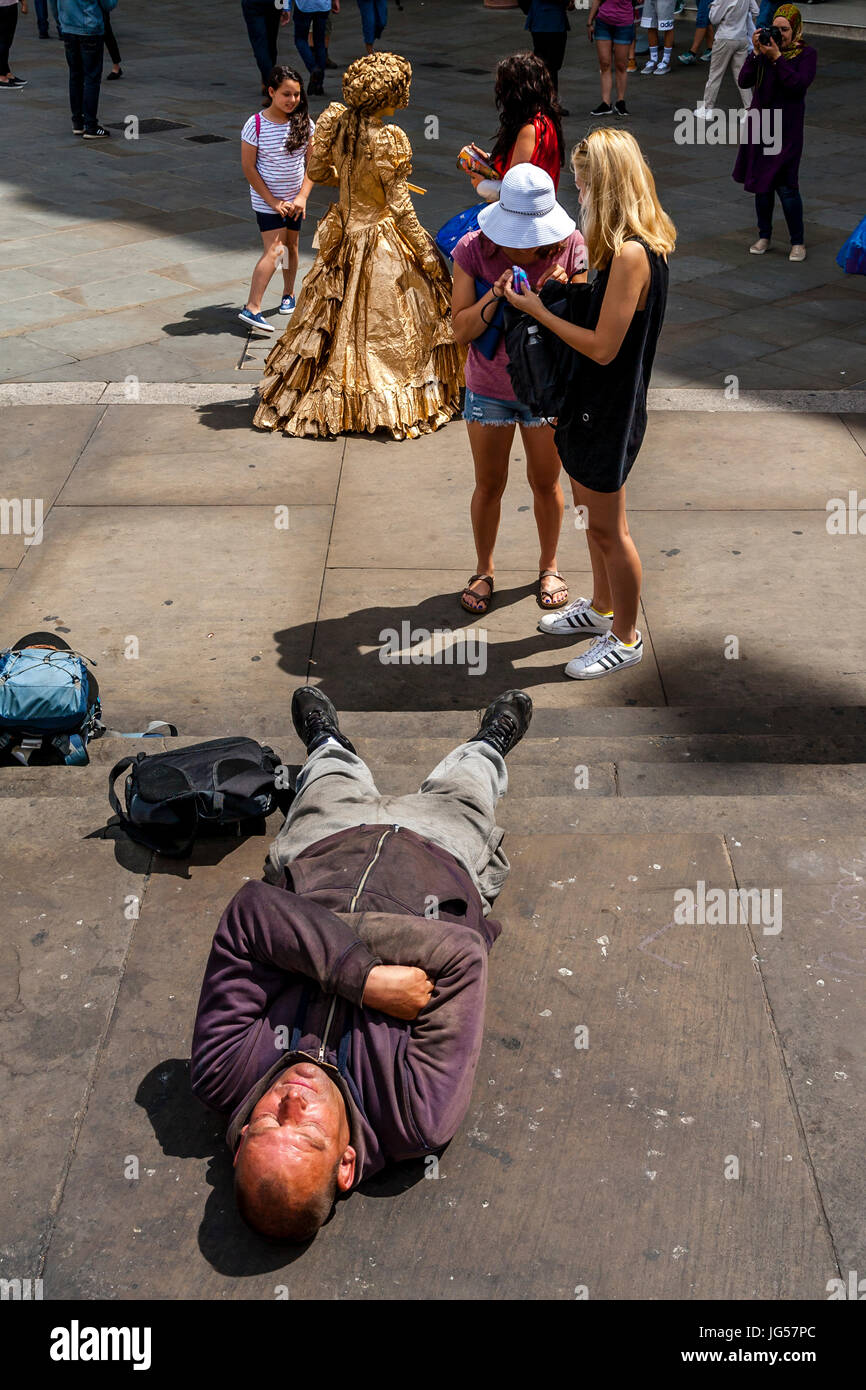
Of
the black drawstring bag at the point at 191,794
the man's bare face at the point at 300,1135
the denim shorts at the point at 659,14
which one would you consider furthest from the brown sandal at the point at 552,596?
the denim shorts at the point at 659,14

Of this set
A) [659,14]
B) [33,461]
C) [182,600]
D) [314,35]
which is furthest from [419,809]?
[659,14]

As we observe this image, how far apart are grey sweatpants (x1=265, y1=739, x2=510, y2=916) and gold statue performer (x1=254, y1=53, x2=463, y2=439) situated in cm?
381

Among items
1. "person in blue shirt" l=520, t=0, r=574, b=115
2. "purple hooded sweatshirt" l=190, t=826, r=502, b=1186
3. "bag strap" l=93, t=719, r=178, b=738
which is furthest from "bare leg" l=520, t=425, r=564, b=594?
"person in blue shirt" l=520, t=0, r=574, b=115

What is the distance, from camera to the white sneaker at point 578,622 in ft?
17.7

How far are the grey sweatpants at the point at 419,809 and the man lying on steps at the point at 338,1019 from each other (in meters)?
0.13

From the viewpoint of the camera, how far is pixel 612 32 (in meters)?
13.6

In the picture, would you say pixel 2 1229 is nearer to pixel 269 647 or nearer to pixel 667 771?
pixel 667 771

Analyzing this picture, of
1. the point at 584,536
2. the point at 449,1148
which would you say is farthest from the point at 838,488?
the point at 449,1148

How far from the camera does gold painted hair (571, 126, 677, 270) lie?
393cm

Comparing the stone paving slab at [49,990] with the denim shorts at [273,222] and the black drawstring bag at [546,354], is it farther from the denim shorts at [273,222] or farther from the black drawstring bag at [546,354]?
the denim shorts at [273,222]

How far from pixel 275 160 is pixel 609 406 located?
4694 millimetres

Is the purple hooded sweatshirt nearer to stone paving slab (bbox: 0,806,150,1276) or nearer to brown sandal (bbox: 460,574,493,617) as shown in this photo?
stone paving slab (bbox: 0,806,150,1276)

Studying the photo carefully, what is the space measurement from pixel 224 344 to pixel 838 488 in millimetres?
4172

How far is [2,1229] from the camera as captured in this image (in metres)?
2.71
